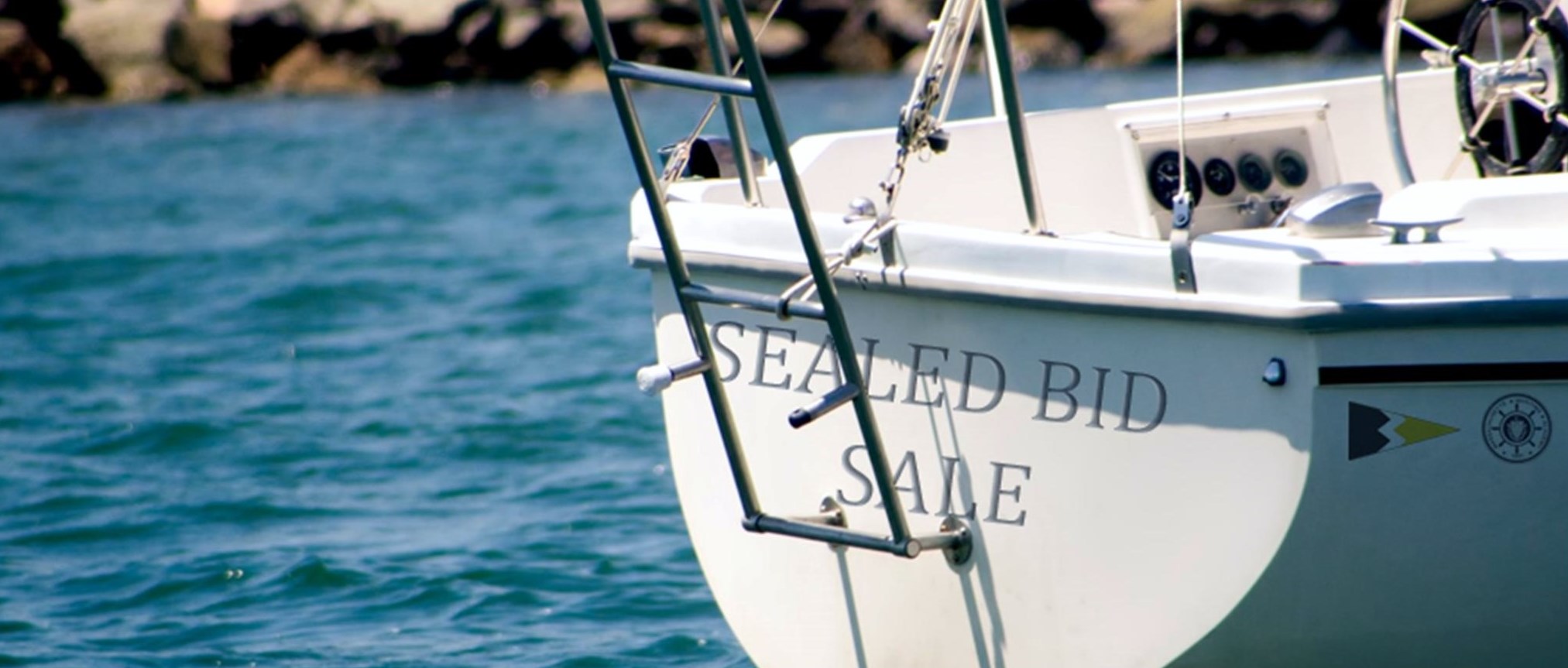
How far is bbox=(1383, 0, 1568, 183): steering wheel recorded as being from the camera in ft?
14.5

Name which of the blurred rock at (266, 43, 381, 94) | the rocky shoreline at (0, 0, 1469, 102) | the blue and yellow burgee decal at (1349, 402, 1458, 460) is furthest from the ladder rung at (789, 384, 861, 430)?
the blurred rock at (266, 43, 381, 94)

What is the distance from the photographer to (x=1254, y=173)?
16.5 feet

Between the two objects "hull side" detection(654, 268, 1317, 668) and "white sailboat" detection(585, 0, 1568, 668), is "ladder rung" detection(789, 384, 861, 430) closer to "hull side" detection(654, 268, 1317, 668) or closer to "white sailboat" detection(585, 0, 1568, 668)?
"white sailboat" detection(585, 0, 1568, 668)

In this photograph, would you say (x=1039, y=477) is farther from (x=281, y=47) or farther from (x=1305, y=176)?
(x=281, y=47)

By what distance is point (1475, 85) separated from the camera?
4707 mm

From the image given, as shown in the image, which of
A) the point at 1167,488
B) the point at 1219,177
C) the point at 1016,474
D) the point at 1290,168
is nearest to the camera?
the point at 1167,488

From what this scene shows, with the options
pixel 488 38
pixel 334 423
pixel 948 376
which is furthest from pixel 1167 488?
pixel 488 38

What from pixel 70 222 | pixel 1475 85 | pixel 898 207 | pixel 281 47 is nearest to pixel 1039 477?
pixel 898 207

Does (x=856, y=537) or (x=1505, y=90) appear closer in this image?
(x=856, y=537)

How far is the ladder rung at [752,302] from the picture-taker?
140 inches

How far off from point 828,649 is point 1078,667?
587mm

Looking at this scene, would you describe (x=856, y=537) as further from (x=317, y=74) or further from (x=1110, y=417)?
(x=317, y=74)

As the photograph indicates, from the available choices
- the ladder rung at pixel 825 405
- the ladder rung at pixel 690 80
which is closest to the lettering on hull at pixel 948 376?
the ladder rung at pixel 825 405

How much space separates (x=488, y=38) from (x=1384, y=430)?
25.1m
